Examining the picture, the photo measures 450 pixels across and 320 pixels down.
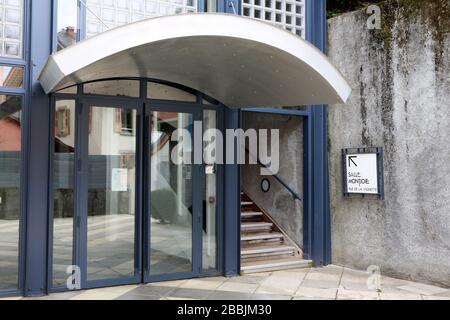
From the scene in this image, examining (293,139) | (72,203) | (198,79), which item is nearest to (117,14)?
(198,79)

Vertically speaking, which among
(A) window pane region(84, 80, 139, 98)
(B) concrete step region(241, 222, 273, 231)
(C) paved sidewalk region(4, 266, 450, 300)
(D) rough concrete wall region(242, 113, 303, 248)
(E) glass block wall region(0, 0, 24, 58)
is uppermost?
(E) glass block wall region(0, 0, 24, 58)

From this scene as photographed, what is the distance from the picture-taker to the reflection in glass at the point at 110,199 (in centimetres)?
577

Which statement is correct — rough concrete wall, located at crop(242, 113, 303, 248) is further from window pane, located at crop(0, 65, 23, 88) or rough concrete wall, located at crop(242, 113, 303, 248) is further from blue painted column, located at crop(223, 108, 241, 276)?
window pane, located at crop(0, 65, 23, 88)

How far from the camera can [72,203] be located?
221 inches

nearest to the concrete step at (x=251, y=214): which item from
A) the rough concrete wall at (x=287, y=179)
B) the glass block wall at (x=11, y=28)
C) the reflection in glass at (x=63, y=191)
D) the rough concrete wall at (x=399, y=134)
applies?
the rough concrete wall at (x=287, y=179)

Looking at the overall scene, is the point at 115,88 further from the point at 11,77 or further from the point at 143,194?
the point at 143,194

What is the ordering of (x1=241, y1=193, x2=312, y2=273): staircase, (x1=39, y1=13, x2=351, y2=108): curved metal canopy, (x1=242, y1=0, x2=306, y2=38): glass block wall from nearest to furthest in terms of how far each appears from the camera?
1. (x1=39, y1=13, x2=351, y2=108): curved metal canopy
2. (x1=242, y1=0, x2=306, y2=38): glass block wall
3. (x1=241, y1=193, x2=312, y2=273): staircase

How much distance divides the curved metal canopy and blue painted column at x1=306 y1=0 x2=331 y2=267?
1418 mm

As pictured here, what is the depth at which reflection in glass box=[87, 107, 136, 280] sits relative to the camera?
577cm

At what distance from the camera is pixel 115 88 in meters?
5.96

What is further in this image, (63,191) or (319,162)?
(319,162)

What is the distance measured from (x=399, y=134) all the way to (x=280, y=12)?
2468 mm

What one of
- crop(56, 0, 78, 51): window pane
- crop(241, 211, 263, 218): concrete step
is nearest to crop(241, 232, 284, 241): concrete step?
crop(241, 211, 263, 218): concrete step
